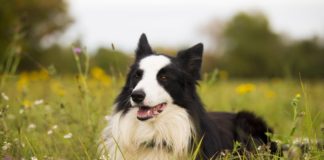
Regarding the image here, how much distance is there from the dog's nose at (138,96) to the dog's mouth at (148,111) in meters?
0.20

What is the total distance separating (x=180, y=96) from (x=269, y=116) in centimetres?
518

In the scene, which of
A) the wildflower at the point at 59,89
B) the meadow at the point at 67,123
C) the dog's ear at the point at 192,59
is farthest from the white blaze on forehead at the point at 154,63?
the wildflower at the point at 59,89

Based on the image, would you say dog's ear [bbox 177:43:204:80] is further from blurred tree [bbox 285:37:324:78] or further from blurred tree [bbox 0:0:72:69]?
blurred tree [bbox 285:37:324:78]

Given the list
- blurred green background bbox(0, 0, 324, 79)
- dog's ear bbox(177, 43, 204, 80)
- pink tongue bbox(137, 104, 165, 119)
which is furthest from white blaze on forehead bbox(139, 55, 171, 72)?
blurred green background bbox(0, 0, 324, 79)

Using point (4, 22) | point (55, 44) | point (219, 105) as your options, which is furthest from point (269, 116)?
point (55, 44)

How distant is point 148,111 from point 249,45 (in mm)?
46652

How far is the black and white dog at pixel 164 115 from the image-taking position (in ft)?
13.8

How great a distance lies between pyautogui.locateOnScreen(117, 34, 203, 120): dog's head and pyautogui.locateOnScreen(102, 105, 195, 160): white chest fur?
0.38ft

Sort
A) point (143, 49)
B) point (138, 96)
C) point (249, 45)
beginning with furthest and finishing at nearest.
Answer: point (249, 45)
point (143, 49)
point (138, 96)

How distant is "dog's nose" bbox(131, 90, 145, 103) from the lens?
3.98m

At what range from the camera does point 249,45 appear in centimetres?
4966

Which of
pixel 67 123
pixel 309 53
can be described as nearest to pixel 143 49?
pixel 67 123

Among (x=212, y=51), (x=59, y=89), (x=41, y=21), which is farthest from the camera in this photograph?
(x=212, y=51)

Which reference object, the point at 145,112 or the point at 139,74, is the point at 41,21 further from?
the point at 145,112
